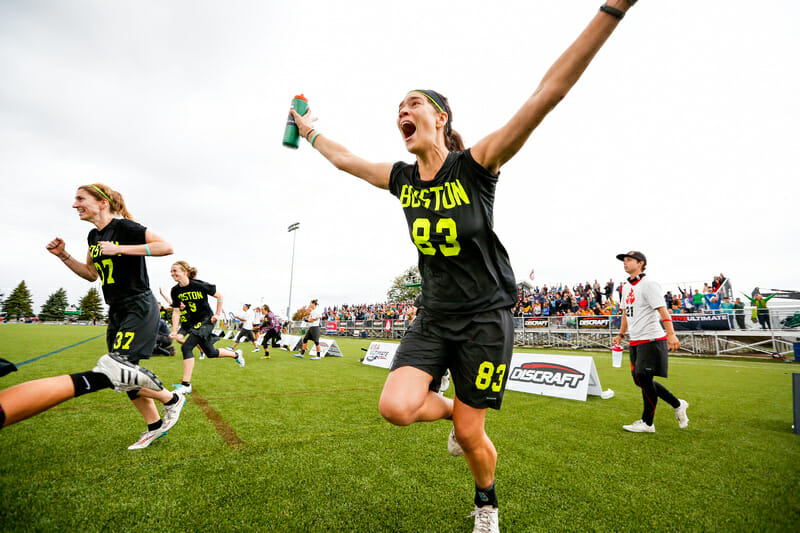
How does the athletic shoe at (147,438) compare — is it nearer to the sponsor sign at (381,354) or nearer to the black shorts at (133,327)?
the black shorts at (133,327)

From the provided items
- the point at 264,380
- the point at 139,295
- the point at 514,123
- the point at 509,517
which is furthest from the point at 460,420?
the point at 264,380

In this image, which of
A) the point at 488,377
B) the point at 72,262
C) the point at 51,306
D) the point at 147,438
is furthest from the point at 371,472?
the point at 51,306

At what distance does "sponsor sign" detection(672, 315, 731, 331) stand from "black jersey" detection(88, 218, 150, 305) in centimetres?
2083

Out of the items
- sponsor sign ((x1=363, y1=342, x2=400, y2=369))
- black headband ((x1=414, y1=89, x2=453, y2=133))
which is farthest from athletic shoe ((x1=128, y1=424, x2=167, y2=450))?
sponsor sign ((x1=363, y1=342, x2=400, y2=369))

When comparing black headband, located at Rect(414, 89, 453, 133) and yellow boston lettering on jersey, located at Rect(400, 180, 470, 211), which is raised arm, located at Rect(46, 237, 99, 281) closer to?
yellow boston lettering on jersey, located at Rect(400, 180, 470, 211)

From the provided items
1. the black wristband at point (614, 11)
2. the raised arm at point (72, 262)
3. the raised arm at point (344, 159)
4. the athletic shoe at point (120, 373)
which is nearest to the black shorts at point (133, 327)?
the raised arm at point (72, 262)

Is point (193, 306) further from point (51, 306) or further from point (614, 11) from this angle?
point (51, 306)

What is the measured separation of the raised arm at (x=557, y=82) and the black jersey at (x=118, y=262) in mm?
3394

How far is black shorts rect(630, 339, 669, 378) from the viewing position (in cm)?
454

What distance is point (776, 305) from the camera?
15266 millimetres

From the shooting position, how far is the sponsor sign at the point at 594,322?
63.2ft

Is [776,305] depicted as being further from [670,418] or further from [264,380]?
[264,380]

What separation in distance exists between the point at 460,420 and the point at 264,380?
22.8 ft

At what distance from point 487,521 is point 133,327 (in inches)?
135
